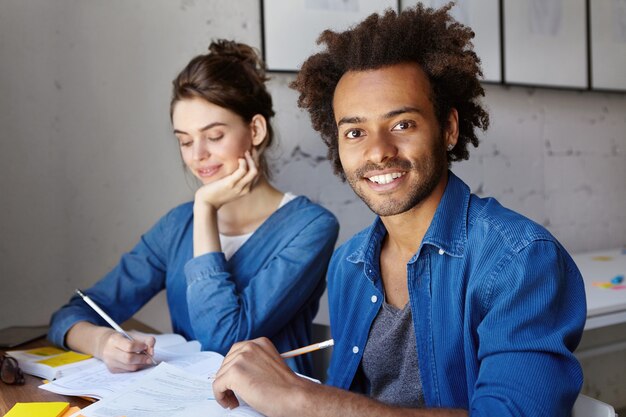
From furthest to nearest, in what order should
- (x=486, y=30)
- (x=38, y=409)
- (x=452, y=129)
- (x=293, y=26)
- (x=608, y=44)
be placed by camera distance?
(x=608, y=44) → (x=486, y=30) → (x=293, y=26) → (x=452, y=129) → (x=38, y=409)

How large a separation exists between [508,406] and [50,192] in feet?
4.93

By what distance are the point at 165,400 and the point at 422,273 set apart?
0.45 m

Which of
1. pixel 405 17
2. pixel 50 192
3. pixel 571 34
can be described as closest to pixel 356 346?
pixel 405 17

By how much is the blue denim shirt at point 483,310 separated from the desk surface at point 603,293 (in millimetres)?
865

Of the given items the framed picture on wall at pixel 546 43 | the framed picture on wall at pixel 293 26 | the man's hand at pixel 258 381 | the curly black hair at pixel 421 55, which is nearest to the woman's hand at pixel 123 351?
the man's hand at pixel 258 381

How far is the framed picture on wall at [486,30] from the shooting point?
2.45 m

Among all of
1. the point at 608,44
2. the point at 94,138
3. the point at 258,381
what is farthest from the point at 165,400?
the point at 608,44

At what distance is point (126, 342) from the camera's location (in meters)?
1.12

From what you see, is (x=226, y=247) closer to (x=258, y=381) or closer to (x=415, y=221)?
(x=415, y=221)

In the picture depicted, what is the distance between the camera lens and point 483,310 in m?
0.89

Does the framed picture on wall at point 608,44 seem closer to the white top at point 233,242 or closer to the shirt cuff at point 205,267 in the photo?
the white top at point 233,242

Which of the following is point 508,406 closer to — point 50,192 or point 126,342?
point 126,342

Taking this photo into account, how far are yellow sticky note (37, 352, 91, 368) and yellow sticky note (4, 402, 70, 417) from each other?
0.23 meters

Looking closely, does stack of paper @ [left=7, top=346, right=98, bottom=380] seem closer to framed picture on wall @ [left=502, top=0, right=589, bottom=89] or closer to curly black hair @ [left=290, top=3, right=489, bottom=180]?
curly black hair @ [left=290, top=3, right=489, bottom=180]
